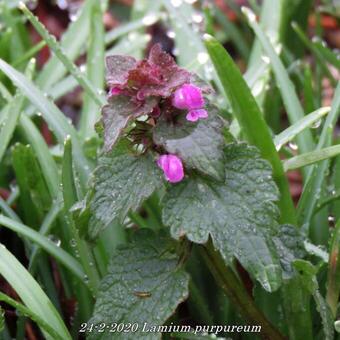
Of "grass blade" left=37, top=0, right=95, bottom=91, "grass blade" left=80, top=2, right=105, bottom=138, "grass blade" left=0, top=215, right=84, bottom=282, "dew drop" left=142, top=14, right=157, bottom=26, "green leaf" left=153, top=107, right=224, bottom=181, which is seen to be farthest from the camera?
"dew drop" left=142, top=14, right=157, bottom=26

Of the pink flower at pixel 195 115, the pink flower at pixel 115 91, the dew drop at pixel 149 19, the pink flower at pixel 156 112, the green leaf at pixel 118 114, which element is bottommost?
the dew drop at pixel 149 19

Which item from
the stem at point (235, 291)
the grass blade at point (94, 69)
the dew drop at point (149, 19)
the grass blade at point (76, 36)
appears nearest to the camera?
the stem at point (235, 291)

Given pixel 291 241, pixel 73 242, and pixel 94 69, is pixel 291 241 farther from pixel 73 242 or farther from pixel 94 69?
pixel 94 69

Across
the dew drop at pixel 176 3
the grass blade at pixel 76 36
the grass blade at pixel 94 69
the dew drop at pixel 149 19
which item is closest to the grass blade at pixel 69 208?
the grass blade at pixel 94 69

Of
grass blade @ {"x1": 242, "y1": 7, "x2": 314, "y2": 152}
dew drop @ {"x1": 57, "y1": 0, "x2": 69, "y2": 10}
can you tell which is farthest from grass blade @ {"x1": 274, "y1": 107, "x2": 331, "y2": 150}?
dew drop @ {"x1": 57, "y1": 0, "x2": 69, "y2": 10}

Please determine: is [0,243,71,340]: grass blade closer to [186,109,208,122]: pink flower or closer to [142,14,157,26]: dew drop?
[186,109,208,122]: pink flower

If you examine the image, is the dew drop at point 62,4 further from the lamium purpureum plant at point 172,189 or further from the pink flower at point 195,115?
the pink flower at point 195,115
